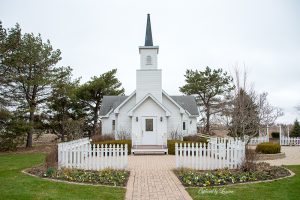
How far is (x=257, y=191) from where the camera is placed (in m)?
9.03

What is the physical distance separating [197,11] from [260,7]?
3.40 meters

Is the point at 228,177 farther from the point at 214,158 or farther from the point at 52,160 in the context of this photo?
the point at 52,160

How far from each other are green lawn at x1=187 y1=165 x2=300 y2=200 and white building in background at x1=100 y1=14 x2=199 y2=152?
15551mm

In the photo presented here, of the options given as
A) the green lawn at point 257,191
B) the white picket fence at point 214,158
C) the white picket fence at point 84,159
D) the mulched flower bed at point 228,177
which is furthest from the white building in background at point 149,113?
the green lawn at point 257,191

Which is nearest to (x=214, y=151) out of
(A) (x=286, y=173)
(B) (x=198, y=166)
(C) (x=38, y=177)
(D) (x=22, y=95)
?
(B) (x=198, y=166)

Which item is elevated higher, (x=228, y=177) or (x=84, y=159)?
(x=84, y=159)

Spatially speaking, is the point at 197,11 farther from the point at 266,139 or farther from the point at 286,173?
the point at 266,139

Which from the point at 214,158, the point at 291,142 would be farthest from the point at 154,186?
the point at 291,142

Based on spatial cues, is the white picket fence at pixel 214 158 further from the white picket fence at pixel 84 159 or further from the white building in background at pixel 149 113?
the white building in background at pixel 149 113

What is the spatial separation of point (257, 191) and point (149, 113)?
17.6m

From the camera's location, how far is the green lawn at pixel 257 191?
332 inches

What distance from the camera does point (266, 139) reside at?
31422mm

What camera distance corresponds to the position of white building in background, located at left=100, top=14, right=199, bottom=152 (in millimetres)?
26094

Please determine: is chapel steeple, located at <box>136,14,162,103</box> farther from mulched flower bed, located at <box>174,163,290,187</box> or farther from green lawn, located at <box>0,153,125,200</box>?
green lawn, located at <box>0,153,125,200</box>
